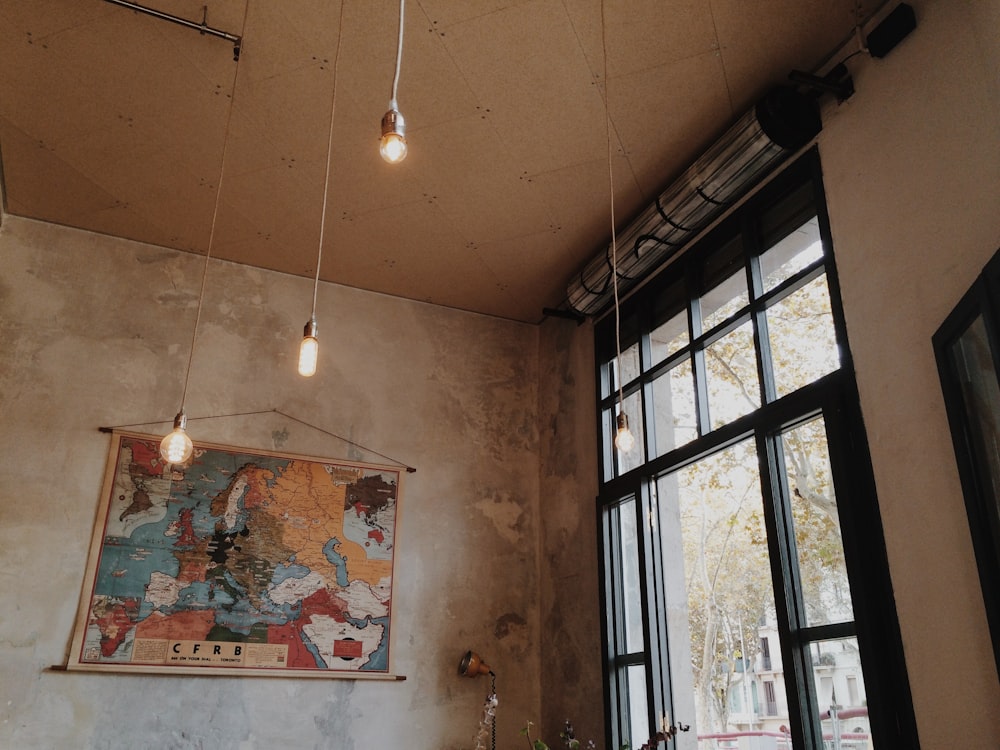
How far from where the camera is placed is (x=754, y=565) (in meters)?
4.09

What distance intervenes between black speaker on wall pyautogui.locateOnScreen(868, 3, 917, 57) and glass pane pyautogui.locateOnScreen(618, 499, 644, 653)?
2.92 metres

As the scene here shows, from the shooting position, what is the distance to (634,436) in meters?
5.35

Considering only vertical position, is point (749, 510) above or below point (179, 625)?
above

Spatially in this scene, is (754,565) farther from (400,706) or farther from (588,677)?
(400,706)

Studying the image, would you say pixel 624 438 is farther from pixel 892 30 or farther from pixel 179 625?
pixel 179 625

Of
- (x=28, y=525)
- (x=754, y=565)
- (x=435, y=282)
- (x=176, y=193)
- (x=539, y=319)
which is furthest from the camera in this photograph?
(x=539, y=319)

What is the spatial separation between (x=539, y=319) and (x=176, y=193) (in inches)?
116

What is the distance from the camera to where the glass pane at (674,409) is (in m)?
4.84

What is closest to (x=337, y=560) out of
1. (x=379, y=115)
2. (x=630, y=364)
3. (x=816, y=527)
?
(x=630, y=364)

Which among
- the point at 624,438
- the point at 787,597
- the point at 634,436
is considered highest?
the point at 634,436

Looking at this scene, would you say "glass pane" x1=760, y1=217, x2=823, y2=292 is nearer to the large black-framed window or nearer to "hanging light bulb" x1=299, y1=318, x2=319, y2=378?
the large black-framed window

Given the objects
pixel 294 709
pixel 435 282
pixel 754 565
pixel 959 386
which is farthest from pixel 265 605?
pixel 959 386

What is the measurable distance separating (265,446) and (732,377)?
3.18 meters

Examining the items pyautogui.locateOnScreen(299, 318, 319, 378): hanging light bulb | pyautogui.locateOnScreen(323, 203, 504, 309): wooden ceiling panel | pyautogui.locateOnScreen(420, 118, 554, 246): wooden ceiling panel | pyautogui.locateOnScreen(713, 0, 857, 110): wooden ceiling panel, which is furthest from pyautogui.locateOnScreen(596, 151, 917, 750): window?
pyautogui.locateOnScreen(299, 318, 319, 378): hanging light bulb
